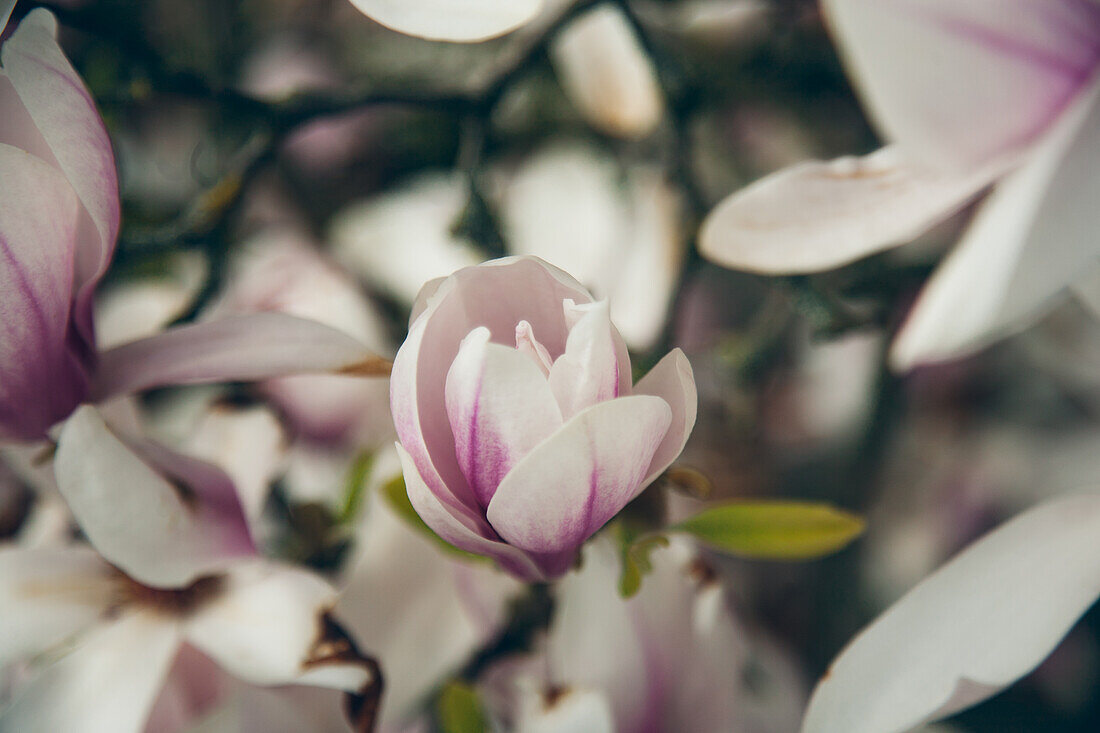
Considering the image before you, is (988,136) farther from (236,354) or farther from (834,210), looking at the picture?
(236,354)

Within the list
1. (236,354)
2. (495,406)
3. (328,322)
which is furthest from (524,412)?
(328,322)

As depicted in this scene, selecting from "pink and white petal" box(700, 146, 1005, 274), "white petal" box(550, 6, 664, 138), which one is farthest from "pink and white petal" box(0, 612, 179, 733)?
"white petal" box(550, 6, 664, 138)

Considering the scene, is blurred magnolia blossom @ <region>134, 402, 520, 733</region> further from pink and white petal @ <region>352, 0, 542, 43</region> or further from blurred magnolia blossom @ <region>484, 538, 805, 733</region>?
pink and white petal @ <region>352, 0, 542, 43</region>

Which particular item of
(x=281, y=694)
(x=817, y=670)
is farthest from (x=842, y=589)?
(x=281, y=694)

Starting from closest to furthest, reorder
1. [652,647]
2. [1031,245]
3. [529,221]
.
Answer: [1031,245] → [652,647] → [529,221]

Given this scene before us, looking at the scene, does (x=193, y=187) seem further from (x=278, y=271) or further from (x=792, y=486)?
(x=792, y=486)

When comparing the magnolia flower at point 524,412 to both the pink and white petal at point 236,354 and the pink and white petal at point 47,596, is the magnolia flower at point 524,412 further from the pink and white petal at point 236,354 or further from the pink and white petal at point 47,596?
the pink and white petal at point 47,596
